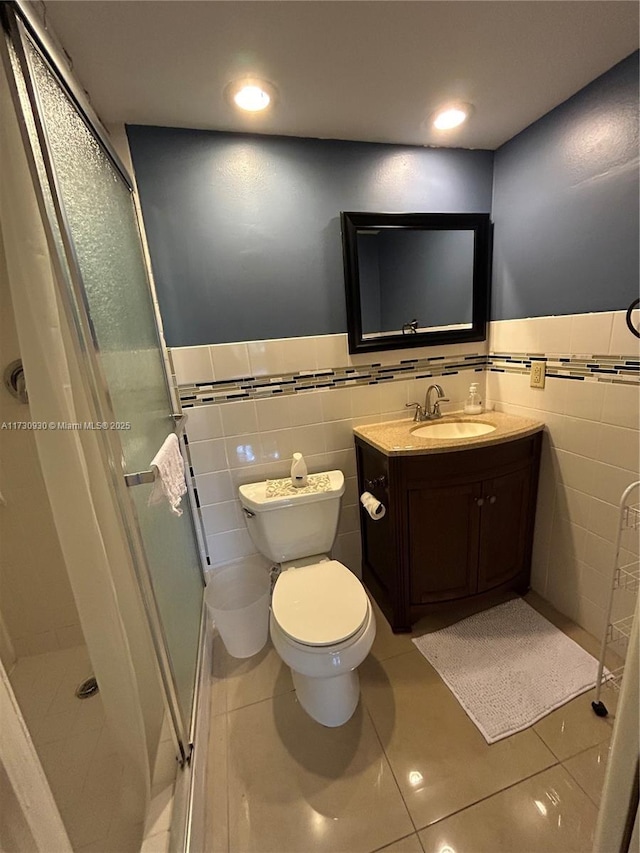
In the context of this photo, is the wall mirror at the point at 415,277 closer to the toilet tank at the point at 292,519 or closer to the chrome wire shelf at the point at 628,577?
the toilet tank at the point at 292,519

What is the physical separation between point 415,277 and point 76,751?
2.27 meters

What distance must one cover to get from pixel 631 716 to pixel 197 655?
1.43m

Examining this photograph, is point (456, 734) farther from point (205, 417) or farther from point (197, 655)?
point (205, 417)

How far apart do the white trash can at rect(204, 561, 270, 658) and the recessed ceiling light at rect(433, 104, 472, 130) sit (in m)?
2.12

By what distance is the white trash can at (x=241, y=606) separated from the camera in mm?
1502

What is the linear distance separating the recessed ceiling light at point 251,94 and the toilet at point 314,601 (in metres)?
1.46

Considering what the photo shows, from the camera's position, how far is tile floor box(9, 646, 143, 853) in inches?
36.9

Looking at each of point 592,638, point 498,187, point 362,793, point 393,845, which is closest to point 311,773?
point 362,793

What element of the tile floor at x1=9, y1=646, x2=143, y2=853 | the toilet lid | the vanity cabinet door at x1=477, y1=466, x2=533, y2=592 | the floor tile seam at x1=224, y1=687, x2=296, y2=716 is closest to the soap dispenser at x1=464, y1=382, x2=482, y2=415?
the vanity cabinet door at x1=477, y1=466, x2=533, y2=592

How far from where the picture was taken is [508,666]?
141 centimetres

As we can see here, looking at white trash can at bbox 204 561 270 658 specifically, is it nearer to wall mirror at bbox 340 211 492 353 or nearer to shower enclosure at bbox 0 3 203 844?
shower enclosure at bbox 0 3 203 844

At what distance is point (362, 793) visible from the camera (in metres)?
1.05

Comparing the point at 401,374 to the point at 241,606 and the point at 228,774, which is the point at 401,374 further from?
the point at 228,774

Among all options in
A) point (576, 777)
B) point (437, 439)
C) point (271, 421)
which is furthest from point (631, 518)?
point (271, 421)
